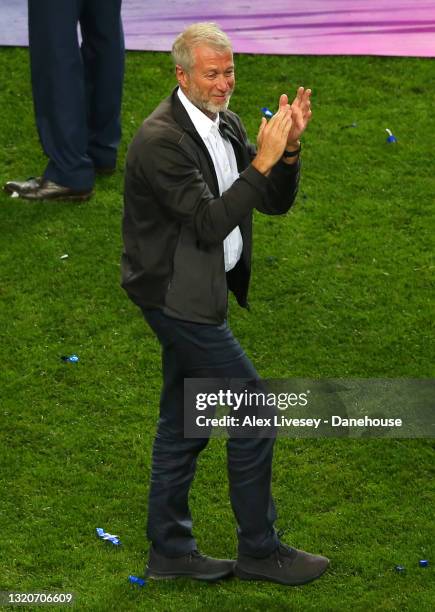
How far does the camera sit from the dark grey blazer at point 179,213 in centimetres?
514

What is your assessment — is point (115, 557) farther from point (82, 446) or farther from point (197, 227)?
point (197, 227)

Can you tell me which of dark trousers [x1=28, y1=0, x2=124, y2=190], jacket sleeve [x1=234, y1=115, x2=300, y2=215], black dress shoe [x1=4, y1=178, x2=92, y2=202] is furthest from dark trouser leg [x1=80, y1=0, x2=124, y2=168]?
jacket sleeve [x1=234, y1=115, x2=300, y2=215]

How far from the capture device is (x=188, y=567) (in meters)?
5.76

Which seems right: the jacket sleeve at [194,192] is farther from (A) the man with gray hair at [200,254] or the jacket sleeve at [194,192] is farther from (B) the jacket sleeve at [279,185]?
(B) the jacket sleeve at [279,185]

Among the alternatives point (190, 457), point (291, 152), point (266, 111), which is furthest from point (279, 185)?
point (266, 111)

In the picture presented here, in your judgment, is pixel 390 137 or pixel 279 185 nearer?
pixel 279 185

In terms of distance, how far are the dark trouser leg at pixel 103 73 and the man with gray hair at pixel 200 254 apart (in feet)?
9.54

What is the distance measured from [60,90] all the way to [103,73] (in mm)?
325

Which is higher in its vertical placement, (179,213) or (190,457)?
(179,213)

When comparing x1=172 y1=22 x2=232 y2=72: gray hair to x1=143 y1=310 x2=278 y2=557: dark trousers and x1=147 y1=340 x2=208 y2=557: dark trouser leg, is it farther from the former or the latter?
x1=147 y1=340 x2=208 y2=557: dark trouser leg

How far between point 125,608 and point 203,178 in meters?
1.54

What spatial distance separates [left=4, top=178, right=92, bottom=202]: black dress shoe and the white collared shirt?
9.70 feet

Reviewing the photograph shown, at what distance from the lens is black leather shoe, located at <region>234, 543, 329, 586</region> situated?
566 cm

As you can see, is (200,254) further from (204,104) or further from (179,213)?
(204,104)
